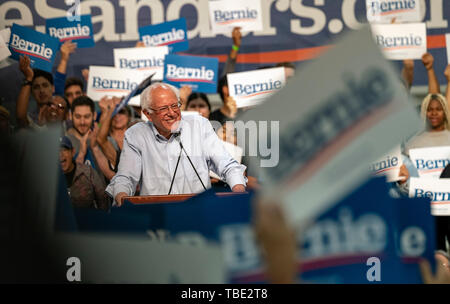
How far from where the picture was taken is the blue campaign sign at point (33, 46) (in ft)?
16.7

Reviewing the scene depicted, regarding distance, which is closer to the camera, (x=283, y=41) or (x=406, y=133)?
(x=406, y=133)

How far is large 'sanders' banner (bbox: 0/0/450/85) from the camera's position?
19.7 ft

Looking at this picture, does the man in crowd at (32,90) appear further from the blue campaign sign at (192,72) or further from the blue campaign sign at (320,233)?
the blue campaign sign at (320,233)

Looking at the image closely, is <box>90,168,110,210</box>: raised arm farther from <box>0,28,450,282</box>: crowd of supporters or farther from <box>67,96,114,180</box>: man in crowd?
<box>67,96,114,180</box>: man in crowd

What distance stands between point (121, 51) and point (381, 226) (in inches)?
185

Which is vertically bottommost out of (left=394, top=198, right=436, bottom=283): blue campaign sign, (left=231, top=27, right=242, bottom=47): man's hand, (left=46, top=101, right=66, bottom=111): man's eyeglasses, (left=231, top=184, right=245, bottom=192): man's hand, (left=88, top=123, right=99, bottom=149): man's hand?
(left=394, top=198, right=436, bottom=283): blue campaign sign

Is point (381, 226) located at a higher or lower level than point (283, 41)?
lower

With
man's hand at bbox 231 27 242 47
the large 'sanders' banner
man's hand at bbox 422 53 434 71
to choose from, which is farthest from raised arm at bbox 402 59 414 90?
man's hand at bbox 231 27 242 47

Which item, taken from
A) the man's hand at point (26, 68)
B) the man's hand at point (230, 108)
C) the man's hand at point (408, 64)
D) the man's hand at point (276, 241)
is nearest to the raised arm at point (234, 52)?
the man's hand at point (230, 108)

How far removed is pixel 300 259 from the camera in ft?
3.54

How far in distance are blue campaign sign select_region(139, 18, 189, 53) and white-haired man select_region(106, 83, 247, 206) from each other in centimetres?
235
